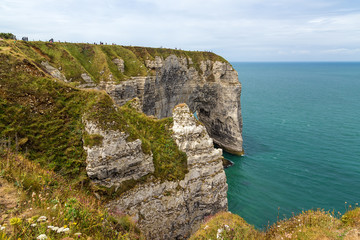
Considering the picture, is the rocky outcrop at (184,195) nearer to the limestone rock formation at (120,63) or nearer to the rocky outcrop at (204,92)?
the limestone rock formation at (120,63)

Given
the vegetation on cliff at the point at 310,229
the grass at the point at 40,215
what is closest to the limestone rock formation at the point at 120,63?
the grass at the point at 40,215

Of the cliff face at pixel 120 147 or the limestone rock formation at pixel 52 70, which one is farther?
the limestone rock formation at pixel 52 70

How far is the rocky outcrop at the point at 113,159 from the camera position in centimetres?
1549

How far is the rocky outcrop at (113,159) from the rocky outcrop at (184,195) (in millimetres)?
1404

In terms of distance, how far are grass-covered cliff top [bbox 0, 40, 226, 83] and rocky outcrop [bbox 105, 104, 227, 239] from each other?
27846mm

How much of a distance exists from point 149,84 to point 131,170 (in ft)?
113

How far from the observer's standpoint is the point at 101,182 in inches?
622

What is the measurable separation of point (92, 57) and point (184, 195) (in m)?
40.0

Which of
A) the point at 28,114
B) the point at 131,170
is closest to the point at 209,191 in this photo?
the point at 131,170

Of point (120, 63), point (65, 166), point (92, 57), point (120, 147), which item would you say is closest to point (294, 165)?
point (120, 147)

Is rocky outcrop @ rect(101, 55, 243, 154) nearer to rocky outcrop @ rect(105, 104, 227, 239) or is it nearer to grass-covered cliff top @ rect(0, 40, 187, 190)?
rocky outcrop @ rect(105, 104, 227, 239)

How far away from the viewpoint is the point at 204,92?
62188 millimetres

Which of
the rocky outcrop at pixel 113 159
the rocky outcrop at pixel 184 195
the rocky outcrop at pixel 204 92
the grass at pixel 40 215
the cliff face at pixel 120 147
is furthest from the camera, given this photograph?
the rocky outcrop at pixel 204 92

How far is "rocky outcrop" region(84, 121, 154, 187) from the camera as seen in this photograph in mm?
15492
